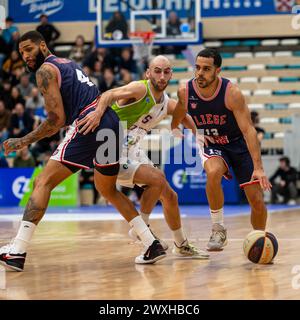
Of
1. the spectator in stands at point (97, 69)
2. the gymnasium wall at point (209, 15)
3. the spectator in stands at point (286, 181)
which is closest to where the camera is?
the spectator in stands at point (286, 181)

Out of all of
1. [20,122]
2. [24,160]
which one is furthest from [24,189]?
[20,122]

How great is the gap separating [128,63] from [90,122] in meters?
13.0

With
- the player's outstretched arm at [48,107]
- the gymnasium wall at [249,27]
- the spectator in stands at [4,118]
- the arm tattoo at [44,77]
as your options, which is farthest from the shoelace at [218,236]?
the gymnasium wall at [249,27]

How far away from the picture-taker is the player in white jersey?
7828 mm

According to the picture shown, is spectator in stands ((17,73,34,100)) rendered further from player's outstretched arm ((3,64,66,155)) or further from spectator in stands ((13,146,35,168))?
player's outstretched arm ((3,64,66,155))

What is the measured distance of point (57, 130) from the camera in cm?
727

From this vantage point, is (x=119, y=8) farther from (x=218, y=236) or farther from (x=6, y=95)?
(x=218, y=236)

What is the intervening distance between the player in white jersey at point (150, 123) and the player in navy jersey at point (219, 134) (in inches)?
9.5

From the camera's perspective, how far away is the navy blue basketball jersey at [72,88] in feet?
23.8

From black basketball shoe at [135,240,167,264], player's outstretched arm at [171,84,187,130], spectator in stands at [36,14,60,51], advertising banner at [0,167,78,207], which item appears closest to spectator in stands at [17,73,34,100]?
spectator in stands at [36,14,60,51]

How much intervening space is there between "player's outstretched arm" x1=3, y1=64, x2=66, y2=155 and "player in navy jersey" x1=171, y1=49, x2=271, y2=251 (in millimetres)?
1432

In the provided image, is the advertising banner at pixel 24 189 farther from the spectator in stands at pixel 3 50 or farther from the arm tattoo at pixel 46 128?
the arm tattoo at pixel 46 128
